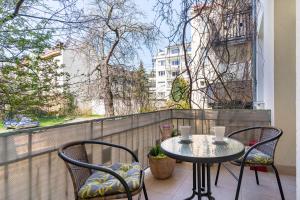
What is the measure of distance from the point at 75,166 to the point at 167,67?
346 cm

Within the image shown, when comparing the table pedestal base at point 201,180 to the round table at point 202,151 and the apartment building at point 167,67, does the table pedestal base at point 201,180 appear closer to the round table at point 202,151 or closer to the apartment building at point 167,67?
the round table at point 202,151

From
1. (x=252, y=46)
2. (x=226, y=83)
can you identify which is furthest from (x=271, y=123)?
(x=252, y=46)

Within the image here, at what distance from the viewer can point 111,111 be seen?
5609mm

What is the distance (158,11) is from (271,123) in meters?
Answer: 2.36

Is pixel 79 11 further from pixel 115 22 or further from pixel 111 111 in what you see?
pixel 111 111

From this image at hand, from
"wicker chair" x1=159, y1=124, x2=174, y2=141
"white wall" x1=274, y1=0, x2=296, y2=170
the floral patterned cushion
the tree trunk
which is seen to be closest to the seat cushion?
the floral patterned cushion

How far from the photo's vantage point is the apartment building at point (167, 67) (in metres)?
4.17

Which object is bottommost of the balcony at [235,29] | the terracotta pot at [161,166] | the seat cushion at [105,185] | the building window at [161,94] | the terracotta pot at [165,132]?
the terracotta pot at [161,166]

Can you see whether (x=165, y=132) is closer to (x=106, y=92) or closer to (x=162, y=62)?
(x=162, y=62)

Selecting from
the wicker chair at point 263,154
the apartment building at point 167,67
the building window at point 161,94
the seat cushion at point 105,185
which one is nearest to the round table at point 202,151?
the wicker chair at point 263,154

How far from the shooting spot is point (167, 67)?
471 cm

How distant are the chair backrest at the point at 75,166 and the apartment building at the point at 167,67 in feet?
8.75

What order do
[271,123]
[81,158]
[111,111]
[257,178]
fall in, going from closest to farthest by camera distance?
[81,158] → [257,178] → [271,123] → [111,111]

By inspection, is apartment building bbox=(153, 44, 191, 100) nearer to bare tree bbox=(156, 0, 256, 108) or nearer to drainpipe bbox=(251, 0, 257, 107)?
bare tree bbox=(156, 0, 256, 108)
